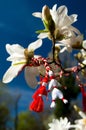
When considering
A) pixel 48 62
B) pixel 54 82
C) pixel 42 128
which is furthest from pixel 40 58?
pixel 42 128

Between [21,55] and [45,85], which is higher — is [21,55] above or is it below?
above

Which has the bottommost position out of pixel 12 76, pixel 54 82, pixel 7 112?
pixel 54 82

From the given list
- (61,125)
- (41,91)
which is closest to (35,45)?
(41,91)

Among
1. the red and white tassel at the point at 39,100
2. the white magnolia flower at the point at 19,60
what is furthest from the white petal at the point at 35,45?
the red and white tassel at the point at 39,100

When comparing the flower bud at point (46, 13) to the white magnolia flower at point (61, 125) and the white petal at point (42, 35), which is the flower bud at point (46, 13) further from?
the white magnolia flower at point (61, 125)

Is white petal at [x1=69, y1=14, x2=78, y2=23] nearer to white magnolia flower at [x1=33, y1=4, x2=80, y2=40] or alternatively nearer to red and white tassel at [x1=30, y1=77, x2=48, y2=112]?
white magnolia flower at [x1=33, y1=4, x2=80, y2=40]

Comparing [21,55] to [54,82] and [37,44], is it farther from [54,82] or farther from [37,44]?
[54,82]

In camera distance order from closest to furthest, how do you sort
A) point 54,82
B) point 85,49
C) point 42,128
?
point 54,82
point 85,49
point 42,128
